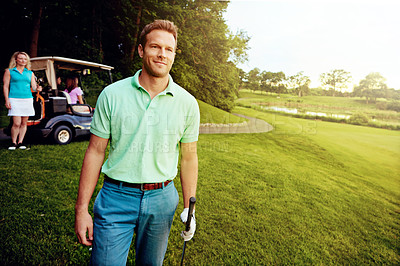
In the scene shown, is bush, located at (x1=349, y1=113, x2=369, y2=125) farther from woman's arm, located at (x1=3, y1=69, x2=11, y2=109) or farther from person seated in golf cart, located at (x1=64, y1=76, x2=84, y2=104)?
woman's arm, located at (x1=3, y1=69, x2=11, y2=109)

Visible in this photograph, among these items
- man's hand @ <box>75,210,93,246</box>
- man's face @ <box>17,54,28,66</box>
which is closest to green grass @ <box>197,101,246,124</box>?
man's face @ <box>17,54,28,66</box>

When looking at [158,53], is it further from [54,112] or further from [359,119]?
[359,119]

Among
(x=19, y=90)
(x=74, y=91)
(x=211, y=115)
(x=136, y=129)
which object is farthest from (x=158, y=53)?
(x=211, y=115)

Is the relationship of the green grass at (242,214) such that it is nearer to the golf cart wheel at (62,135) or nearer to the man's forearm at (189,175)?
the golf cart wheel at (62,135)

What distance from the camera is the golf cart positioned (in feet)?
17.9

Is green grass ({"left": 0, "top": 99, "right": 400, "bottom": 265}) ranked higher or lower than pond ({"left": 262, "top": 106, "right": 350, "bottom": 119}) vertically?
lower

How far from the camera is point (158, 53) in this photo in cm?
135

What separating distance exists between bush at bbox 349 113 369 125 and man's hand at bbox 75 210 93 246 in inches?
788

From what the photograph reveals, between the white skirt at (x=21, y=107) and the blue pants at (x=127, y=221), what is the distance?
4.95 metres

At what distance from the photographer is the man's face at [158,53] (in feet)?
4.44

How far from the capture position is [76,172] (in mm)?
4320

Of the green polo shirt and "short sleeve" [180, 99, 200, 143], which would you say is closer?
the green polo shirt

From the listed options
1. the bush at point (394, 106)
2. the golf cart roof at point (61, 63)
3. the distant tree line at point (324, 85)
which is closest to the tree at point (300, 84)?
the distant tree line at point (324, 85)

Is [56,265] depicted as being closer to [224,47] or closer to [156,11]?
[156,11]
